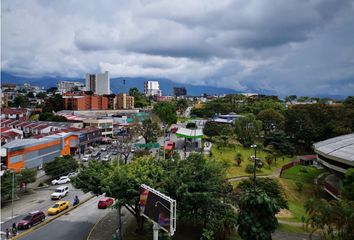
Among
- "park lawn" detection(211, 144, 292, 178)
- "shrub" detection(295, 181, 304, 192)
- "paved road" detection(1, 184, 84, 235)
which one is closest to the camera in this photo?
"paved road" detection(1, 184, 84, 235)

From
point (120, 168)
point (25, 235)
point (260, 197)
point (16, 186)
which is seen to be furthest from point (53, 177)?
point (260, 197)

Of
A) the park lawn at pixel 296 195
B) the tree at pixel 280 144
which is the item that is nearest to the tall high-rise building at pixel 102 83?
the tree at pixel 280 144

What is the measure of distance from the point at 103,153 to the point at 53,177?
59.2 ft

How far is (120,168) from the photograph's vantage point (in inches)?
959

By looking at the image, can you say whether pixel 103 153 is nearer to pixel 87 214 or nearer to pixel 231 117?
pixel 87 214

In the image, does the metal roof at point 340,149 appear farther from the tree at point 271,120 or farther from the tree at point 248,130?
the tree at point 271,120

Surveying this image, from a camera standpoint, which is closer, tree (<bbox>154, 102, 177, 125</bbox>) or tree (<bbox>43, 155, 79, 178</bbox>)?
tree (<bbox>43, 155, 79, 178</bbox>)

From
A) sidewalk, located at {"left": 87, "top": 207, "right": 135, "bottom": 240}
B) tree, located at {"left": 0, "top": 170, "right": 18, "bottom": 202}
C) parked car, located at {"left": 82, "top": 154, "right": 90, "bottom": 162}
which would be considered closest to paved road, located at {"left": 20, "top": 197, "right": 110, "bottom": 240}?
sidewalk, located at {"left": 87, "top": 207, "right": 135, "bottom": 240}

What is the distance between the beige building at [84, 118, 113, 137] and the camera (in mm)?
77137

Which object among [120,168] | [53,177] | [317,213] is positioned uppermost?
[120,168]

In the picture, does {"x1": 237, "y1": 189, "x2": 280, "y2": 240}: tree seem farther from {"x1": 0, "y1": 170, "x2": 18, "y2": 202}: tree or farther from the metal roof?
{"x1": 0, "y1": 170, "x2": 18, "y2": 202}: tree

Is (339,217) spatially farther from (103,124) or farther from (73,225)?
(103,124)

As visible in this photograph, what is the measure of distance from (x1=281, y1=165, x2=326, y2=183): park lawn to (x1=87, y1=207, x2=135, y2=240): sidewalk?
82.3 ft

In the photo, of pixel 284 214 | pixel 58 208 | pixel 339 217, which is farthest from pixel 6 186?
pixel 339 217
